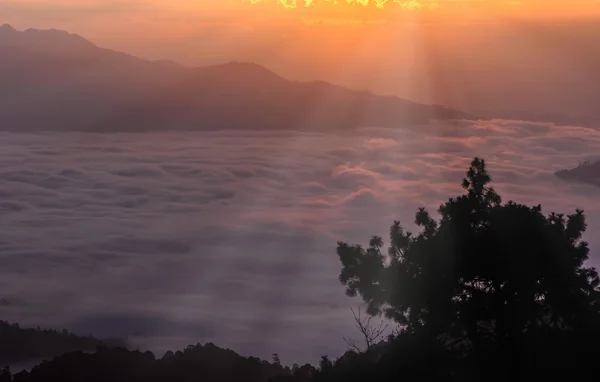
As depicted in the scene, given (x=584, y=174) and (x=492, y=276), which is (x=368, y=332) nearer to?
(x=492, y=276)

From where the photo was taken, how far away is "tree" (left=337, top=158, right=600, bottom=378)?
1426 centimetres

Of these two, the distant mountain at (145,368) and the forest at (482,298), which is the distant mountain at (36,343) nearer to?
the distant mountain at (145,368)

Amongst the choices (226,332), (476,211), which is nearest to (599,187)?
(226,332)

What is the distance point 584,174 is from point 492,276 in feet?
523

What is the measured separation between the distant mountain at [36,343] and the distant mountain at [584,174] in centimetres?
10907

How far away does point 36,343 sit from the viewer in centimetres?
7425

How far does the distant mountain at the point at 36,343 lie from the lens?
Answer: 68969mm

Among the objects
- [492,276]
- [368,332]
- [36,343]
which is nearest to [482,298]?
[492,276]

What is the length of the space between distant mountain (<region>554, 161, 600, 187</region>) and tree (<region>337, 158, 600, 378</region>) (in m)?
150

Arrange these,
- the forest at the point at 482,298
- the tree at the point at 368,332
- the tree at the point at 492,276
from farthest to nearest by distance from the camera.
Answer: the tree at the point at 368,332 → the tree at the point at 492,276 → the forest at the point at 482,298

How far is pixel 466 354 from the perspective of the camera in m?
14.4

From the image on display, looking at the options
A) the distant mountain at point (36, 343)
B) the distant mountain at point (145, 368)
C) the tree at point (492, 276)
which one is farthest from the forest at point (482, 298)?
the distant mountain at point (36, 343)

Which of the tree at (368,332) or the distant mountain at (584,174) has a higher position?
the distant mountain at (584,174)

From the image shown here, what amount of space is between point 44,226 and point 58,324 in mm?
58215
